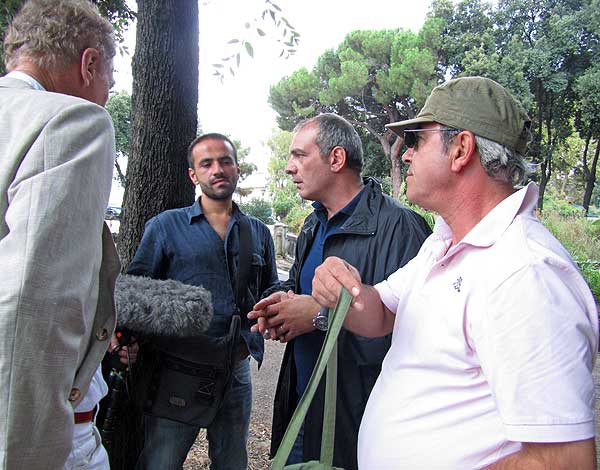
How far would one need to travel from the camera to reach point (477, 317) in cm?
121

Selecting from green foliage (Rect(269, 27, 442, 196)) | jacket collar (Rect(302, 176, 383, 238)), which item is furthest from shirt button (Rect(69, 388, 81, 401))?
green foliage (Rect(269, 27, 442, 196))

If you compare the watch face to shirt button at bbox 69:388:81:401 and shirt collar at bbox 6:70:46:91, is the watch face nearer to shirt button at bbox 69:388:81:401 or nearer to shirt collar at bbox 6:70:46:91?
shirt button at bbox 69:388:81:401

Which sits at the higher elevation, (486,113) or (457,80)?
(457,80)

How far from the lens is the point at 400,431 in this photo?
54.9 inches

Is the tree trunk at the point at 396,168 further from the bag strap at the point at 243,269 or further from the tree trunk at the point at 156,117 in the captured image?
the bag strap at the point at 243,269

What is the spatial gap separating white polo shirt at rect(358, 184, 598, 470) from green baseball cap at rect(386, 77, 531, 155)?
0.20 m

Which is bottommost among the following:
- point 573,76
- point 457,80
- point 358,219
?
point 358,219

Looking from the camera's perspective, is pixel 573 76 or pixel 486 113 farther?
pixel 573 76

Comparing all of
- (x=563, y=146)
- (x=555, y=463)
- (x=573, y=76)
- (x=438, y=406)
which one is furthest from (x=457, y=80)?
(x=563, y=146)

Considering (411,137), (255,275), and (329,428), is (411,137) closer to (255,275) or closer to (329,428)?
(329,428)

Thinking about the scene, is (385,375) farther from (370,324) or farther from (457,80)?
(457,80)

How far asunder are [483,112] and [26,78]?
1.31 metres

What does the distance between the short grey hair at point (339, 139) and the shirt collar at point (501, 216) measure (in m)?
1.26

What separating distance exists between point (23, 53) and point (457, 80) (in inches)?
51.6
